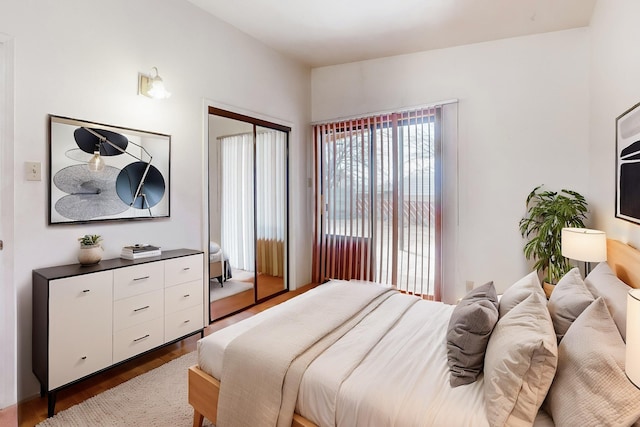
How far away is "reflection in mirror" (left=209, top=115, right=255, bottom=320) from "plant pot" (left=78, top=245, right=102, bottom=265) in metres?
1.09

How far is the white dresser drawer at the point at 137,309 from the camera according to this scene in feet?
7.13

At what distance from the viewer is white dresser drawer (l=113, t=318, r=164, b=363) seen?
85.9 inches

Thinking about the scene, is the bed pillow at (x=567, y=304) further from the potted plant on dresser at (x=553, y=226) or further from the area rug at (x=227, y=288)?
the area rug at (x=227, y=288)

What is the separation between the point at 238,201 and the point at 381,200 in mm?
1742

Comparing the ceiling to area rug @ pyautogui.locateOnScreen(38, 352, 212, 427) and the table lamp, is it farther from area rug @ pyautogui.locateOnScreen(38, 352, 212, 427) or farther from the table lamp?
area rug @ pyautogui.locateOnScreen(38, 352, 212, 427)

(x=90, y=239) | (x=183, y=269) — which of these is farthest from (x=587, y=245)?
(x=90, y=239)

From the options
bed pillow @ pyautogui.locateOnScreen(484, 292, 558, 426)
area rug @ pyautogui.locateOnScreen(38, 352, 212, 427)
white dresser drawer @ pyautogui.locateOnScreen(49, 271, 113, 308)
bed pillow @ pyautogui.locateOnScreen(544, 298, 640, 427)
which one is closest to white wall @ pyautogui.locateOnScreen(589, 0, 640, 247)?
bed pillow @ pyautogui.locateOnScreen(544, 298, 640, 427)

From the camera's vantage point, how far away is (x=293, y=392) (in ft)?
4.50

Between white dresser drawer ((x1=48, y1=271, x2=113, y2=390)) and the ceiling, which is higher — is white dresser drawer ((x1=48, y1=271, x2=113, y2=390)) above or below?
Result: below

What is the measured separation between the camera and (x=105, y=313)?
2.10 metres

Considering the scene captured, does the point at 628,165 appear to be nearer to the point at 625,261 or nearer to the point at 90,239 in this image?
the point at 625,261

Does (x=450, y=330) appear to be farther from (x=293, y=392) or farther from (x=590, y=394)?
(x=293, y=392)

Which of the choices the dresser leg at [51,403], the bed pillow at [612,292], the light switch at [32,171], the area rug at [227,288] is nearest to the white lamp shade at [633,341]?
the bed pillow at [612,292]

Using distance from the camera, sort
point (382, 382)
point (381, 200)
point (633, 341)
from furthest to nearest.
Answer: point (381, 200), point (382, 382), point (633, 341)
